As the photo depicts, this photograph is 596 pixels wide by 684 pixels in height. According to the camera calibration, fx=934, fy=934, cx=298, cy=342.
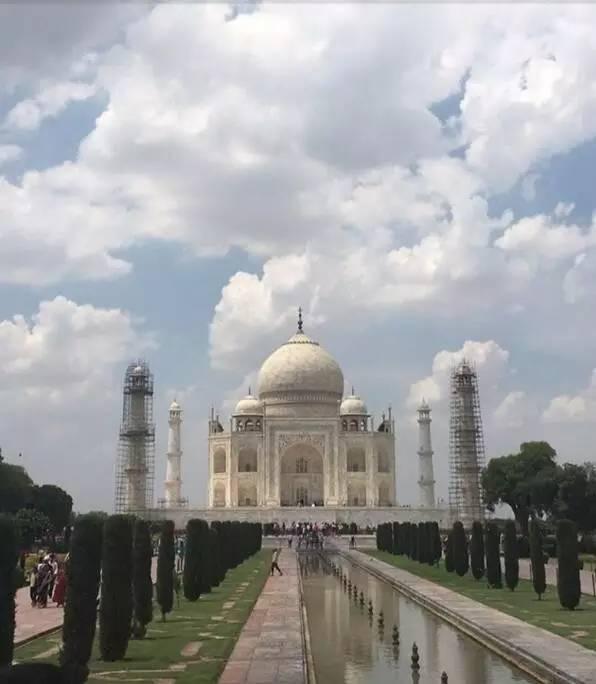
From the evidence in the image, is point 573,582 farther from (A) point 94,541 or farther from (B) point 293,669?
(A) point 94,541

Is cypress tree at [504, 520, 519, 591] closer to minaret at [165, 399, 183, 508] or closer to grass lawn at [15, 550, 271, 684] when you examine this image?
grass lawn at [15, 550, 271, 684]

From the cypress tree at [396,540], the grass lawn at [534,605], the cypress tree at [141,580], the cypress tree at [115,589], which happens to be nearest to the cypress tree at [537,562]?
the grass lawn at [534,605]

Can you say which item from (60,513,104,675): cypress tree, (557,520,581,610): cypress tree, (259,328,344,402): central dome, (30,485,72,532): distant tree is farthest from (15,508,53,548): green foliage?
(60,513,104,675): cypress tree

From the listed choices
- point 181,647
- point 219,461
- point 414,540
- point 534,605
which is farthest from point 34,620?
point 219,461

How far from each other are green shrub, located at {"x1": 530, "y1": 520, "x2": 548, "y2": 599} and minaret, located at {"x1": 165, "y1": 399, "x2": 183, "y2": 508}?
1467 inches

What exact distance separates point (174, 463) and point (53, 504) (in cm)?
909

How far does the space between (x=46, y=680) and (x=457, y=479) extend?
151 ft

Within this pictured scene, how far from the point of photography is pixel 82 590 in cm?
978

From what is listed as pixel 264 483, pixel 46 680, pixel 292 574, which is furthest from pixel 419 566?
pixel 264 483

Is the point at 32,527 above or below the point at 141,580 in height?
above

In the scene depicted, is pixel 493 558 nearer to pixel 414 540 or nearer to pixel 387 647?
pixel 387 647

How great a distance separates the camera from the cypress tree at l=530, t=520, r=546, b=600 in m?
16.8

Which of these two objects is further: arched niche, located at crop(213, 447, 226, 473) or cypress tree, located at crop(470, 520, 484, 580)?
arched niche, located at crop(213, 447, 226, 473)

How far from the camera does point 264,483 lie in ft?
173
